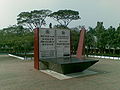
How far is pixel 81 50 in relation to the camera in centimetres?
1418

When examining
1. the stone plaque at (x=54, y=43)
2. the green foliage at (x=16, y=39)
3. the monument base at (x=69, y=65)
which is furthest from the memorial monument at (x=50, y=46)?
the green foliage at (x=16, y=39)

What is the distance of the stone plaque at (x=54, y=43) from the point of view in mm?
13078

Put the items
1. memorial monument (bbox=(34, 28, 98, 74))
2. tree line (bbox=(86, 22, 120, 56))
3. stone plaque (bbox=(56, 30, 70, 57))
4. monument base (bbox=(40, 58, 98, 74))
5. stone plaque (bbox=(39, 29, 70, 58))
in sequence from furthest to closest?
1. tree line (bbox=(86, 22, 120, 56))
2. stone plaque (bbox=(56, 30, 70, 57))
3. stone plaque (bbox=(39, 29, 70, 58))
4. memorial monument (bbox=(34, 28, 98, 74))
5. monument base (bbox=(40, 58, 98, 74))

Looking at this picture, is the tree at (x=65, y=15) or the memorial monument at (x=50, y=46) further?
the tree at (x=65, y=15)

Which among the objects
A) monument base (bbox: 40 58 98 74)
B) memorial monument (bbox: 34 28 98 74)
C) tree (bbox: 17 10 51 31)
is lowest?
monument base (bbox: 40 58 98 74)

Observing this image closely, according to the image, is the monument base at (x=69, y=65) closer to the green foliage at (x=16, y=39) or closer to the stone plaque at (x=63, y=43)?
the stone plaque at (x=63, y=43)

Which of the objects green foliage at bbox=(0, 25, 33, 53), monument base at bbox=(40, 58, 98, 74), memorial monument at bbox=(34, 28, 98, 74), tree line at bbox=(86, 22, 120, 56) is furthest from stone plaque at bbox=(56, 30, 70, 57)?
tree line at bbox=(86, 22, 120, 56)

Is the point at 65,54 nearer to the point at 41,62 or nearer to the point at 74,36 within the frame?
the point at 41,62

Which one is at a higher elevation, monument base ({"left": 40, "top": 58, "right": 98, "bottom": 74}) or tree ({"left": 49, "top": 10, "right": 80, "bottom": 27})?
tree ({"left": 49, "top": 10, "right": 80, "bottom": 27})

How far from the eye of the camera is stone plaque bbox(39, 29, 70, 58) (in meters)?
13.1

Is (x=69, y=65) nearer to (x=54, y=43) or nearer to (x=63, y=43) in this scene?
(x=54, y=43)

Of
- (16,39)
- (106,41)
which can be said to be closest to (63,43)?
(106,41)

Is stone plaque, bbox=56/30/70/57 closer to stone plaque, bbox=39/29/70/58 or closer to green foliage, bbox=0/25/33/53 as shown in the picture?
stone plaque, bbox=39/29/70/58

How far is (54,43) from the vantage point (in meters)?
13.5
